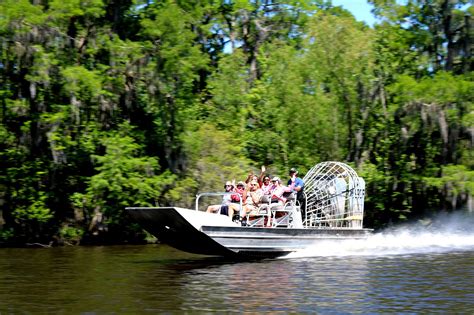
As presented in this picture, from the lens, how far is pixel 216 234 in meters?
23.1

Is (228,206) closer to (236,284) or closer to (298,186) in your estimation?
(298,186)

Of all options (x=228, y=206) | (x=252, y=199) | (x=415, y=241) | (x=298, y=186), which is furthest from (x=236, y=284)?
(x=415, y=241)

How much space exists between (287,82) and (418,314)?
87.2ft

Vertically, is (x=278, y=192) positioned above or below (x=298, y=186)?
below

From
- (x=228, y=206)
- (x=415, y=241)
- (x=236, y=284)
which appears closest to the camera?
(x=236, y=284)

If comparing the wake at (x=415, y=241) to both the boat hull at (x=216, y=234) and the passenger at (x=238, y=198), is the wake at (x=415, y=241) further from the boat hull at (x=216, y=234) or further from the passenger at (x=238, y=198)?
the passenger at (x=238, y=198)

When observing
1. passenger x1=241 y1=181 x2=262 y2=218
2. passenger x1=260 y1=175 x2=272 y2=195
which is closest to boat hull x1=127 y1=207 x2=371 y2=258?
passenger x1=241 y1=181 x2=262 y2=218

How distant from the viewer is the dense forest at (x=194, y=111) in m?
33.7

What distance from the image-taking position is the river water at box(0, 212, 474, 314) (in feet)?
53.2

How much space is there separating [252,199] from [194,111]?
12911 mm

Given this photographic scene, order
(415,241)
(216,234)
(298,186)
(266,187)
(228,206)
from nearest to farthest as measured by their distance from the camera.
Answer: (216,234)
(228,206)
(266,187)
(298,186)
(415,241)

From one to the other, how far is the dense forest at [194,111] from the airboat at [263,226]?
8.83 meters

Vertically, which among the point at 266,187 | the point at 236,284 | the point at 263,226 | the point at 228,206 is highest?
the point at 266,187

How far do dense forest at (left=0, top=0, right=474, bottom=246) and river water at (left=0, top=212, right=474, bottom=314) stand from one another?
5308mm
